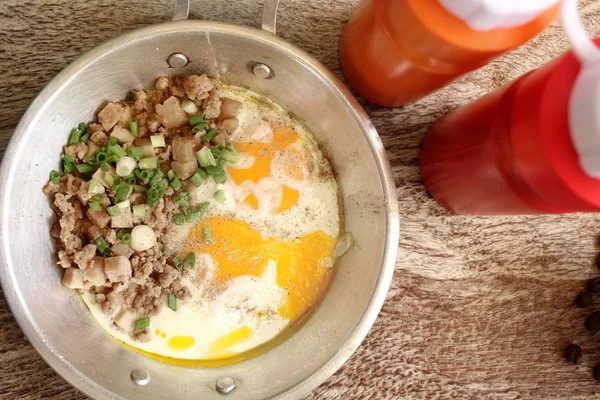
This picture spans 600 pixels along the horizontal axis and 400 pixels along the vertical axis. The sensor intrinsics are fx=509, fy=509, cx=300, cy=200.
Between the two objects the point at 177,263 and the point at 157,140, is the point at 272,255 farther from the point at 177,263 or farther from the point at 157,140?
the point at 157,140

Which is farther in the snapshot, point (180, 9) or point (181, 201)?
point (181, 201)

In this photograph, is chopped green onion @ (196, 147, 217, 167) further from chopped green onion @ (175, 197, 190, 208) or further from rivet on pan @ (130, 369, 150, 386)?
rivet on pan @ (130, 369, 150, 386)

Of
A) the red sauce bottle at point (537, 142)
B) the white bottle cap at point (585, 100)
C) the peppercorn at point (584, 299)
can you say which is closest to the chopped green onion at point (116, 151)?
the red sauce bottle at point (537, 142)

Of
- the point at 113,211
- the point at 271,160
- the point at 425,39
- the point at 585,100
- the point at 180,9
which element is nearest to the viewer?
the point at 585,100

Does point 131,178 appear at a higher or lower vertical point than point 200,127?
lower

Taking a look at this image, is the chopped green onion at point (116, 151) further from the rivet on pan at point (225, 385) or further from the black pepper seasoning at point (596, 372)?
the black pepper seasoning at point (596, 372)

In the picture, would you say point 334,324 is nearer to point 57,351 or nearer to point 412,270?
point 412,270

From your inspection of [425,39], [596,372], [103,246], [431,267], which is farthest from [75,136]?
[596,372]

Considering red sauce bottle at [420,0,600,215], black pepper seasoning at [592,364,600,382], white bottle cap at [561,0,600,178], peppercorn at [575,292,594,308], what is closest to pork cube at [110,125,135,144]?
red sauce bottle at [420,0,600,215]
